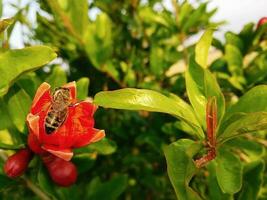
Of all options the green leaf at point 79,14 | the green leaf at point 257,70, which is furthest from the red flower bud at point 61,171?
the green leaf at point 257,70

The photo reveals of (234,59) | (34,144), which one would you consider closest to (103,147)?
(34,144)

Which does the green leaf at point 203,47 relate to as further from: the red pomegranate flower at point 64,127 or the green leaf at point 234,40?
the green leaf at point 234,40

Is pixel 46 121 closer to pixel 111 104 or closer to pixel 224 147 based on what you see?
pixel 111 104

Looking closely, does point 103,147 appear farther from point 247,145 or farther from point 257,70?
point 257,70

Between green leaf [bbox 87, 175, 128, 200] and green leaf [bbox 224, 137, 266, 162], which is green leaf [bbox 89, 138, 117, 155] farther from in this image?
green leaf [bbox 224, 137, 266, 162]

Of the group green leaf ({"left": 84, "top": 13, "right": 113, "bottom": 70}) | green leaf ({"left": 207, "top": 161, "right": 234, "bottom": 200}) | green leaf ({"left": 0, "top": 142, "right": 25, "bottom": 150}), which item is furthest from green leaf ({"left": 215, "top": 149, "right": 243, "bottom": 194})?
green leaf ({"left": 84, "top": 13, "right": 113, "bottom": 70})

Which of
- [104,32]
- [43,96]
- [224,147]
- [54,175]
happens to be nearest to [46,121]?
[43,96]
